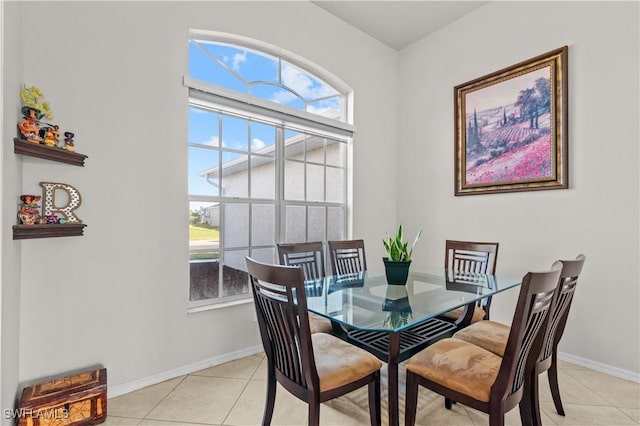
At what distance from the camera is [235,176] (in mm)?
2762

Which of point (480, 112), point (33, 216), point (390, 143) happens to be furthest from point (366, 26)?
point (33, 216)

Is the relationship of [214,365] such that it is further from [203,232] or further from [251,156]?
[251,156]

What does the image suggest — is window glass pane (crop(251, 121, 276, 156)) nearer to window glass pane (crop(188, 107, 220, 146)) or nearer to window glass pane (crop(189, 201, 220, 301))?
window glass pane (crop(188, 107, 220, 146))

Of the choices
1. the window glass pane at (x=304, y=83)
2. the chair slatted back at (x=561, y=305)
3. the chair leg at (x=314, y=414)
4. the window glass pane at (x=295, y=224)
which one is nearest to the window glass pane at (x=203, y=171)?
the window glass pane at (x=295, y=224)

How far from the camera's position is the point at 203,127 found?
2592 mm

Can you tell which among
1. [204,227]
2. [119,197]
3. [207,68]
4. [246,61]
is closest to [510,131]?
[246,61]

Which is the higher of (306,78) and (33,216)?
→ (306,78)

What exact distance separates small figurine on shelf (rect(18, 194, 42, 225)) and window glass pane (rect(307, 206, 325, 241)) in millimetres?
2122

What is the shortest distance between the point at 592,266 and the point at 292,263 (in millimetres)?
2426

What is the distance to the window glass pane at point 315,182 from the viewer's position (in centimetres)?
329

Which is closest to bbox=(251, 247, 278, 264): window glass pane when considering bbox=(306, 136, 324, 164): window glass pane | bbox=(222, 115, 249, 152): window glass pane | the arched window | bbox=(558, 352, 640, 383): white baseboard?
the arched window

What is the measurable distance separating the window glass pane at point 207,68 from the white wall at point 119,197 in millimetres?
157

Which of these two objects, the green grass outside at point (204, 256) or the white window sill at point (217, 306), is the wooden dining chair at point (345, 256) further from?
the green grass outside at point (204, 256)

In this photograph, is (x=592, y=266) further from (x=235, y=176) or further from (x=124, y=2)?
(x=124, y=2)
